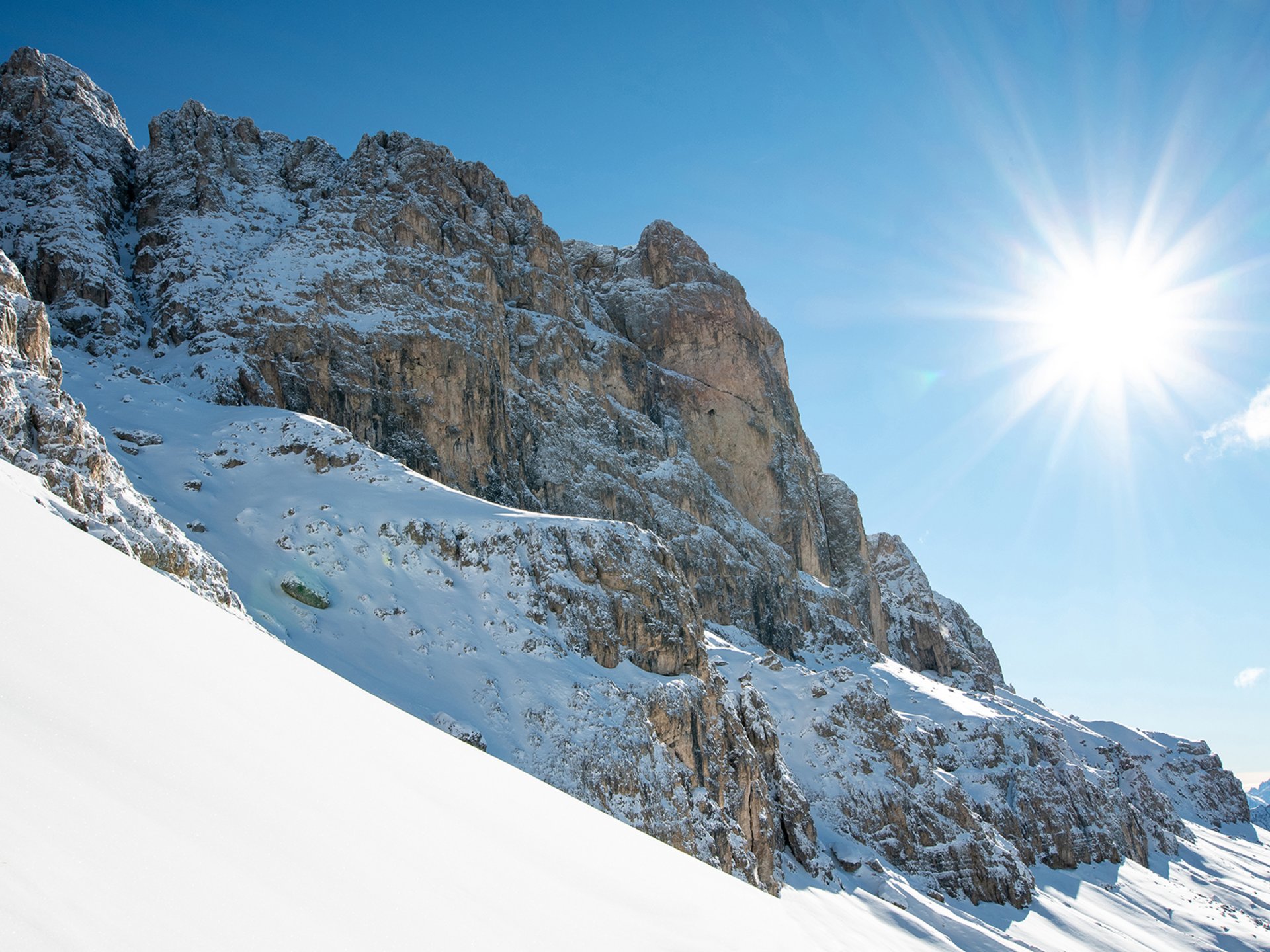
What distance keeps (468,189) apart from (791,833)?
168 ft

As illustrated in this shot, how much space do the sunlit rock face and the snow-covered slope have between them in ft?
50.0

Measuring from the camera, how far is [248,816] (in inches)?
141

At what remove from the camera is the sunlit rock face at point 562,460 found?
27078 millimetres

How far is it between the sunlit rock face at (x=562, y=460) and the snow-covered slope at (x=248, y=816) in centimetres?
1523

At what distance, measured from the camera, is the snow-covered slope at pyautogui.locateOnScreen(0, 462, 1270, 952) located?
268 centimetres

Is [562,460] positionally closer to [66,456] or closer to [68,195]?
[68,195]

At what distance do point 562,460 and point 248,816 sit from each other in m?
48.7

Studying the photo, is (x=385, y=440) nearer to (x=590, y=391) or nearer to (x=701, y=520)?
(x=590, y=391)

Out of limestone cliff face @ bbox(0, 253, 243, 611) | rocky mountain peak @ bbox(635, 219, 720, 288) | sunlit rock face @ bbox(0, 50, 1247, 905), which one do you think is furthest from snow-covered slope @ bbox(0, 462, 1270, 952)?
rocky mountain peak @ bbox(635, 219, 720, 288)

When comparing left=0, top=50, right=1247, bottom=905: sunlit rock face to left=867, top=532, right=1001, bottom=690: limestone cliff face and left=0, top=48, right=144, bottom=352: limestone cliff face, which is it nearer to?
left=0, top=48, right=144, bottom=352: limestone cliff face

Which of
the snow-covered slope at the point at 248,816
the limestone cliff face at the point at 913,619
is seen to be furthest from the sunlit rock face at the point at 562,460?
the snow-covered slope at the point at 248,816

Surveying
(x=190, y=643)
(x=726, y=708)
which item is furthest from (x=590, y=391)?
(x=190, y=643)

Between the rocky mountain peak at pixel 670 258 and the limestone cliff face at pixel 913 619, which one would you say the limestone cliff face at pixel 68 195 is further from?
the limestone cliff face at pixel 913 619

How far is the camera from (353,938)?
3082 millimetres
